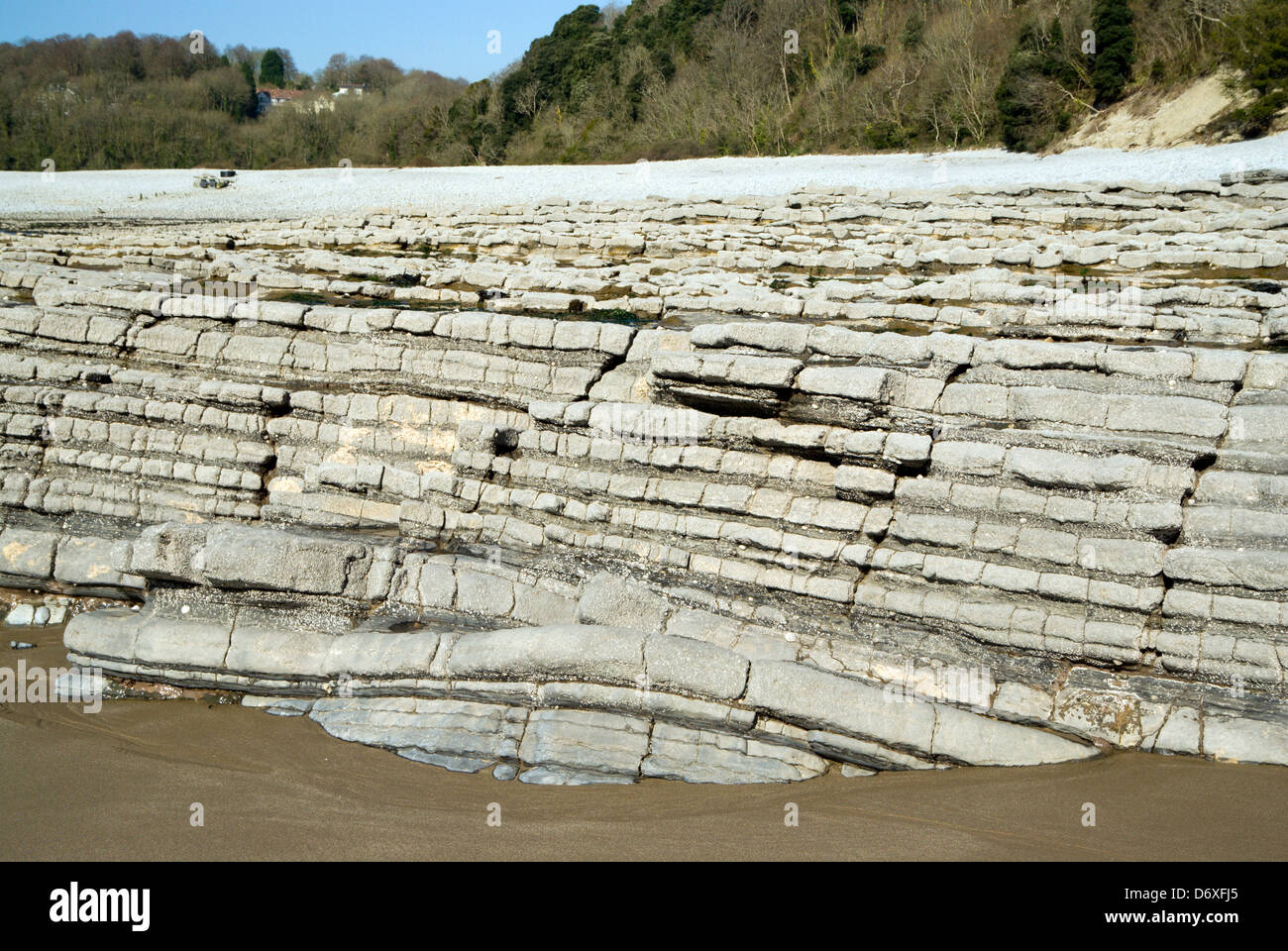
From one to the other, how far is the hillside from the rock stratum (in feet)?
53.9

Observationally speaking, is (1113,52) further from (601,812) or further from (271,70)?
(271,70)

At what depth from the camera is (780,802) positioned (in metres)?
5.34

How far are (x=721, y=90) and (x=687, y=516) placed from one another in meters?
31.6

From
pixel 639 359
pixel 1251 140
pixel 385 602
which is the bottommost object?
pixel 385 602

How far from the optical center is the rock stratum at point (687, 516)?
5777mm

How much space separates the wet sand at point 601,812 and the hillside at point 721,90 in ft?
64.0

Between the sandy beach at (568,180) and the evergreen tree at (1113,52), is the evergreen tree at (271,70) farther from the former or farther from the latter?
the evergreen tree at (1113,52)

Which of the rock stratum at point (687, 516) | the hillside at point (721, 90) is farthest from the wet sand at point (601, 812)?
the hillside at point (721, 90)

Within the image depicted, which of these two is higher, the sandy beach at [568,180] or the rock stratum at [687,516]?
the sandy beach at [568,180]

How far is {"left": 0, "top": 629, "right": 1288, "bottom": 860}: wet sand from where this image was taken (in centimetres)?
485

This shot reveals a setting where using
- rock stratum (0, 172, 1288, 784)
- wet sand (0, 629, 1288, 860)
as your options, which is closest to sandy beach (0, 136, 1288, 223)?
rock stratum (0, 172, 1288, 784)
